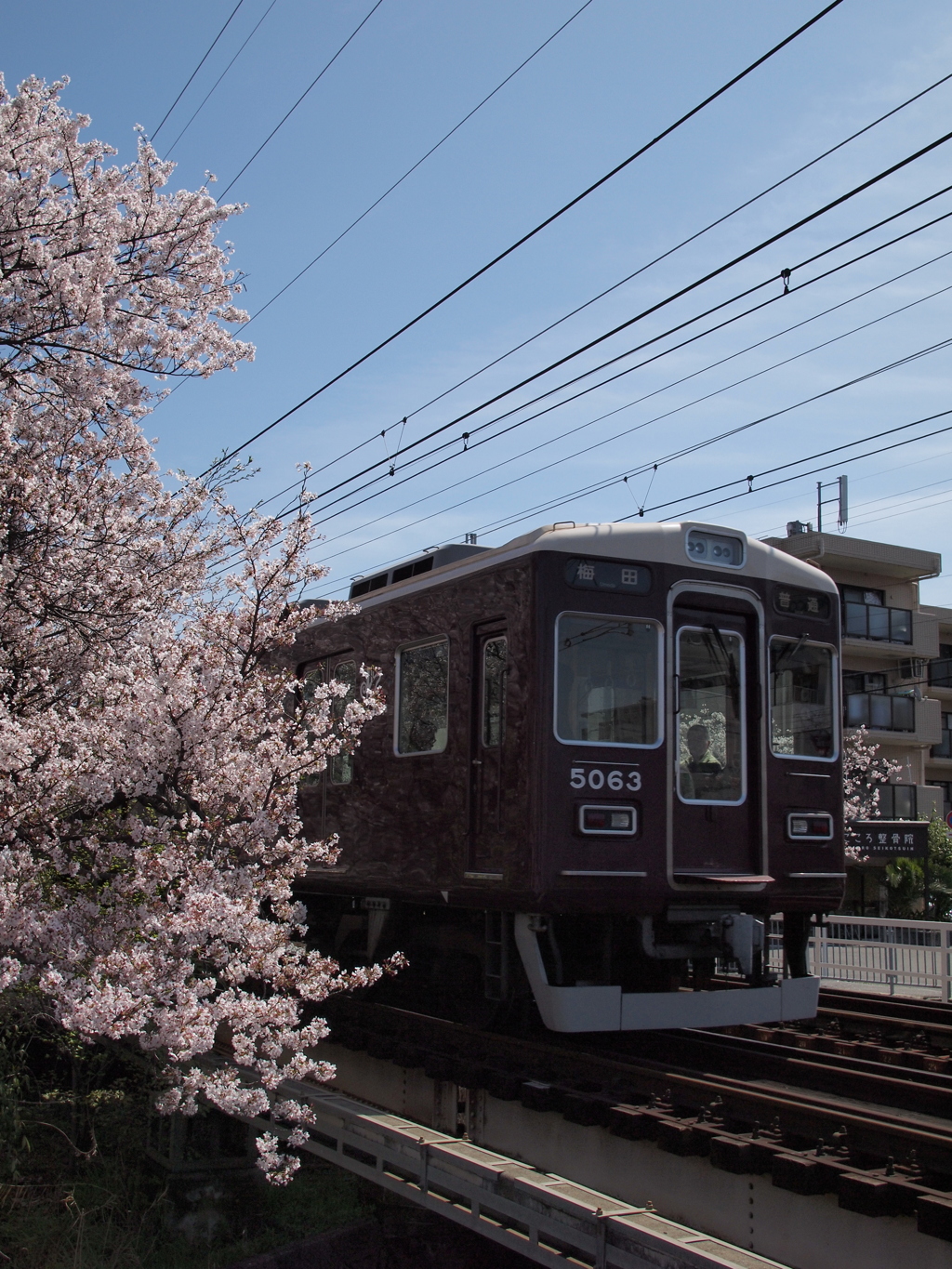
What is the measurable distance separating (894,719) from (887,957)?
20.8 m

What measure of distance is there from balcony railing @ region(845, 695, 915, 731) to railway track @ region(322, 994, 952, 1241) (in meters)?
24.4

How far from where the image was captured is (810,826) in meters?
7.75

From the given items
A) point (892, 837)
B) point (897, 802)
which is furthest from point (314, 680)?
point (897, 802)

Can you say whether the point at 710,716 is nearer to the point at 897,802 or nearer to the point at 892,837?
the point at 892,837

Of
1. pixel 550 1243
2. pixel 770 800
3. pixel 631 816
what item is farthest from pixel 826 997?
pixel 550 1243

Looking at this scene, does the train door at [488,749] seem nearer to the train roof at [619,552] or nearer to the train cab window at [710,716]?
the train roof at [619,552]

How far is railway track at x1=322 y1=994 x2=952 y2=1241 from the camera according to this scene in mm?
4793

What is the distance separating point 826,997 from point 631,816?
173 inches

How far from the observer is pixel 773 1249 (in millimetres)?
4984

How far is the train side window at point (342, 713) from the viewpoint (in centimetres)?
886

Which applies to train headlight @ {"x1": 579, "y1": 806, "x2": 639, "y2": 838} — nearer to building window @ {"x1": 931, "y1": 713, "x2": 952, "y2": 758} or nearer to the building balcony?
the building balcony

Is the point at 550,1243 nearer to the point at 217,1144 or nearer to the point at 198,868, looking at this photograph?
the point at 198,868

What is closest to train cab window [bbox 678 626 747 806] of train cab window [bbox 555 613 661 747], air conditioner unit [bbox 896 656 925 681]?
train cab window [bbox 555 613 661 747]

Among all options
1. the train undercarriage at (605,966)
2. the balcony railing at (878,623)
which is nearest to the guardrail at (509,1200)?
the train undercarriage at (605,966)
